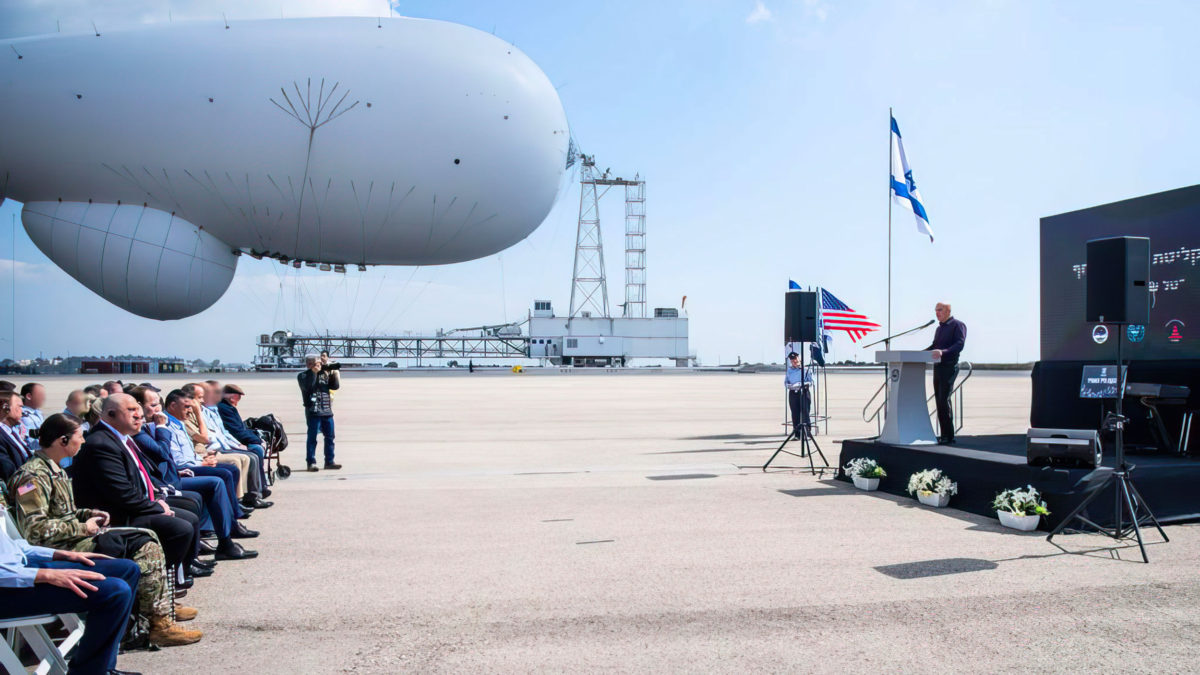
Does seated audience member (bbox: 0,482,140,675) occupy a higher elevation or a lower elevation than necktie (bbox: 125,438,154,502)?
lower

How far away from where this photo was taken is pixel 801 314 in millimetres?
11375

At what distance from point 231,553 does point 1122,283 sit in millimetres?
8131

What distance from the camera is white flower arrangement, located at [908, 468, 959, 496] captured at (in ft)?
27.6

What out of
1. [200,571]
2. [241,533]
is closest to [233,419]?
[241,533]

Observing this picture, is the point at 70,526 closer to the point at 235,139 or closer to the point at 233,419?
the point at 233,419

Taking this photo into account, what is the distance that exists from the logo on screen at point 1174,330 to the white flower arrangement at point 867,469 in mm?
4222

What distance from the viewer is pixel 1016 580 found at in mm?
5566

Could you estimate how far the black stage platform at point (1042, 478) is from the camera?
280 inches

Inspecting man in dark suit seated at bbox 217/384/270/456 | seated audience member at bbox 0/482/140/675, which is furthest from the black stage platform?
man in dark suit seated at bbox 217/384/270/456

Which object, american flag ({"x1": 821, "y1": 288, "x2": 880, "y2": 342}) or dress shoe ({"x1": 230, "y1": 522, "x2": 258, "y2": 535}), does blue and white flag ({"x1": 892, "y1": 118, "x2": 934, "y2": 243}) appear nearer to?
american flag ({"x1": 821, "y1": 288, "x2": 880, "y2": 342})

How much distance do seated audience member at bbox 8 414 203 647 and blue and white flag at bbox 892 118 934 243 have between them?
12304 millimetres

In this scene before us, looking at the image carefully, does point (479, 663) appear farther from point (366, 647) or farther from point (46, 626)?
point (46, 626)

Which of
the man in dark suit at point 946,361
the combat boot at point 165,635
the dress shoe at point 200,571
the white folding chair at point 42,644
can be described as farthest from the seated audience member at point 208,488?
the man in dark suit at point 946,361

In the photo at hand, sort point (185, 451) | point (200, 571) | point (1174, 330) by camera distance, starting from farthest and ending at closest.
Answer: point (1174, 330), point (185, 451), point (200, 571)
